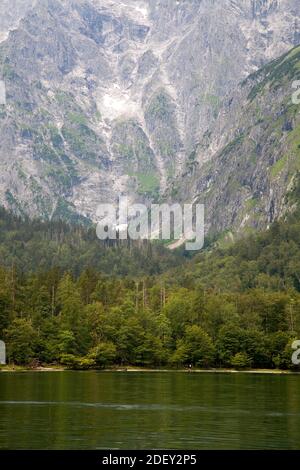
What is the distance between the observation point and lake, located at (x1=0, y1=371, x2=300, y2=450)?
80.2 meters

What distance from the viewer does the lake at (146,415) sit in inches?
3159

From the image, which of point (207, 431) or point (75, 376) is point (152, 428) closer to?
point (207, 431)

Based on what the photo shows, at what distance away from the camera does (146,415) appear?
4040 inches

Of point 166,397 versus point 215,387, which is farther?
point 215,387

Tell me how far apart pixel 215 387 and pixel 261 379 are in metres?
33.1
